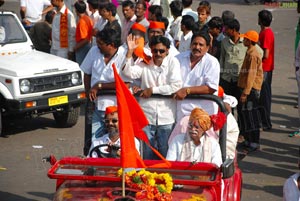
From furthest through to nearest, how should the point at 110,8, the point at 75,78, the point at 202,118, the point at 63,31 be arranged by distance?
the point at 63,31 → the point at 110,8 → the point at 75,78 → the point at 202,118

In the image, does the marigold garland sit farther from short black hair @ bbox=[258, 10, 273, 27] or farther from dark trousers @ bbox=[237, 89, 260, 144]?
short black hair @ bbox=[258, 10, 273, 27]

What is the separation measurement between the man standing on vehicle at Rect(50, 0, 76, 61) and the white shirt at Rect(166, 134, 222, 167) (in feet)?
24.2

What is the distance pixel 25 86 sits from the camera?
10.9 metres

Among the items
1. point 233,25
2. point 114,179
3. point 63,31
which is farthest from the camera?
point 63,31

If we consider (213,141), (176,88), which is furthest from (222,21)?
(213,141)

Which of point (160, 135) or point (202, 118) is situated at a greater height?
point (202, 118)

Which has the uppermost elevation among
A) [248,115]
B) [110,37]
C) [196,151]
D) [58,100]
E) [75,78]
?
[110,37]

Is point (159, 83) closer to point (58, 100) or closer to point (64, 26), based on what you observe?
point (58, 100)

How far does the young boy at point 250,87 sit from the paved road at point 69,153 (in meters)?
0.27

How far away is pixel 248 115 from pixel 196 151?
4.69 metres

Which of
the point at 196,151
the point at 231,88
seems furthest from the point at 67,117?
the point at 196,151

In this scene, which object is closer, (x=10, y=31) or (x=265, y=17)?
(x=265, y=17)

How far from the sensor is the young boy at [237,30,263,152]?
10039 millimetres

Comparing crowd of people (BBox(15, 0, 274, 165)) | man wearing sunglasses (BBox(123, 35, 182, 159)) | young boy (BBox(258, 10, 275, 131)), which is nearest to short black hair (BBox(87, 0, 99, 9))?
crowd of people (BBox(15, 0, 274, 165))
